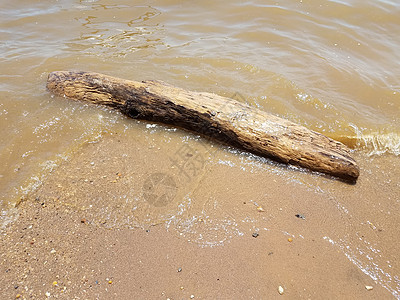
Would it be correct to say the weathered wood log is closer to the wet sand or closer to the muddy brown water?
the muddy brown water

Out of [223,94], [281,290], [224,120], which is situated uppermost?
[224,120]

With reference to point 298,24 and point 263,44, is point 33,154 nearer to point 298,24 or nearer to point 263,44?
point 263,44

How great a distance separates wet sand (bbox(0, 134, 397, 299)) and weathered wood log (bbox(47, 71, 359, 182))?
285mm

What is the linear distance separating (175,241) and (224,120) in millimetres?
1683

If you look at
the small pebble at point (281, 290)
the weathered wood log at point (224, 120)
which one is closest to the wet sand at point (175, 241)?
the small pebble at point (281, 290)

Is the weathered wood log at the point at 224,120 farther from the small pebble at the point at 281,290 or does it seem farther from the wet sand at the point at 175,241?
the small pebble at the point at 281,290

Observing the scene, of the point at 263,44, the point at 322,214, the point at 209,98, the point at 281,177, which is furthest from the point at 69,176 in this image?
the point at 263,44

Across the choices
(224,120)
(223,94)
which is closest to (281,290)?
(224,120)

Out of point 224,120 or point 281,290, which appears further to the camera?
point 224,120

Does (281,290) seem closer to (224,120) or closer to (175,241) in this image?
(175,241)

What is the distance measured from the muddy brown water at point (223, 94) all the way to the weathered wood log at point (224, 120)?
167 mm

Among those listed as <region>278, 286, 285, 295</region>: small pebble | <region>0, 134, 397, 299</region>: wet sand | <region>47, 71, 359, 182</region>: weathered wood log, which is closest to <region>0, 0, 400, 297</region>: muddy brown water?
<region>0, 134, 397, 299</region>: wet sand

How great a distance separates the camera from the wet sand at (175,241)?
246 centimetres

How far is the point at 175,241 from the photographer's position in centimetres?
278
